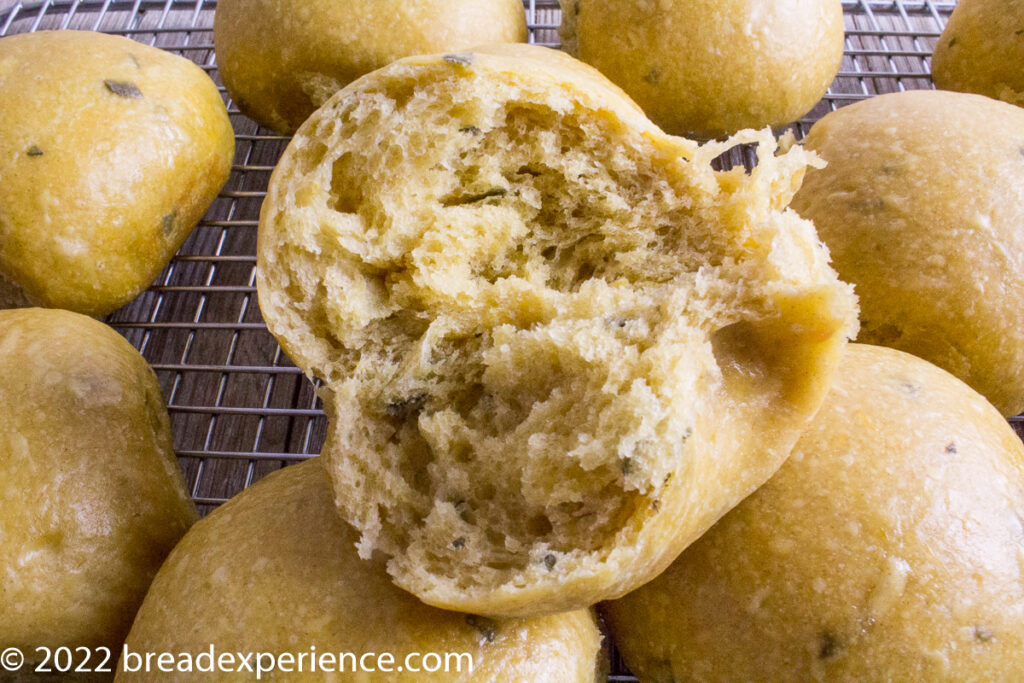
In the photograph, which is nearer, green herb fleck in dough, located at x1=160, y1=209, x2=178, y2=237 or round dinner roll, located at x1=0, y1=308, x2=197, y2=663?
round dinner roll, located at x1=0, y1=308, x2=197, y2=663

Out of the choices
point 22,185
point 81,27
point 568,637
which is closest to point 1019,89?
point 568,637

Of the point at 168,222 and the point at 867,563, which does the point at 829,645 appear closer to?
the point at 867,563

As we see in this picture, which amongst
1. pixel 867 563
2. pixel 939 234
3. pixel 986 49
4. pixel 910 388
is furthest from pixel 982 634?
pixel 986 49

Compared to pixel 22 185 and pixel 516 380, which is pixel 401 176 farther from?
pixel 22 185

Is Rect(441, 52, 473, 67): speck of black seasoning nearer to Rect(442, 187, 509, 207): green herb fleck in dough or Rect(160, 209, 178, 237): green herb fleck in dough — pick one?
Rect(442, 187, 509, 207): green herb fleck in dough

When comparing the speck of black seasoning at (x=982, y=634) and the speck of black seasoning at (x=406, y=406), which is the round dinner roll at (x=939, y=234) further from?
the speck of black seasoning at (x=406, y=406)

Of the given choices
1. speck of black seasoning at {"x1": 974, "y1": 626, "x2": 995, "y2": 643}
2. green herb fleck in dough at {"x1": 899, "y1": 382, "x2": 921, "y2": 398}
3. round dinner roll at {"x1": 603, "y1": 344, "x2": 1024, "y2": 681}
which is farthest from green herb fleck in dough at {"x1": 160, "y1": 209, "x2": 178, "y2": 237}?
speck of black seasoning at {"x1": 974, "y1": 626, "x2": 995, "y2": 643}

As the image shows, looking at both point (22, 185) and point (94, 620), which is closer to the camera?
point (94, 620)
